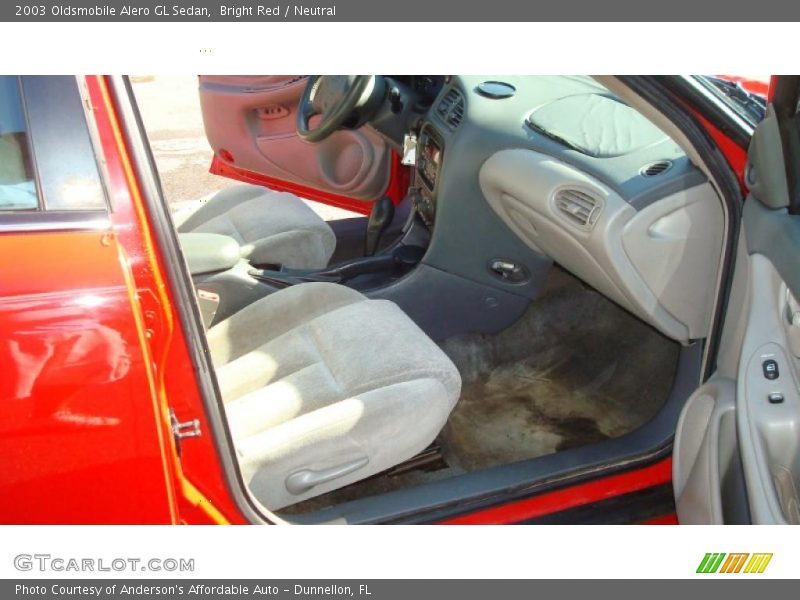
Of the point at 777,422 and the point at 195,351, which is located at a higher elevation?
the point at 195,351

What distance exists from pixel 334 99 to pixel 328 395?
119 centimetres

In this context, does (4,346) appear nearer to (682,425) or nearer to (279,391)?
(279,391)

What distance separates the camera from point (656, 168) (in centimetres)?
187

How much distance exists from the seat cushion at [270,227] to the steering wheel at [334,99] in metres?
0.26

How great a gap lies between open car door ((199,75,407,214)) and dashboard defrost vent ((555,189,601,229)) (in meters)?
1.25

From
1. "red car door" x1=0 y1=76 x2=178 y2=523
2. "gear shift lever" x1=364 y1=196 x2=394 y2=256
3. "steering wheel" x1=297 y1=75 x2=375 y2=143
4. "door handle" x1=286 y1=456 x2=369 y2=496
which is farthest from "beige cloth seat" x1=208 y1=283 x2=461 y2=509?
"gear shift lever" x1=364 y1=196 x2=394 y2=256

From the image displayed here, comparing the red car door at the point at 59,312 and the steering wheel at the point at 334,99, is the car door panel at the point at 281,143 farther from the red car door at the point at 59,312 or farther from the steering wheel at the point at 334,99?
the red car door at the point at 59,312

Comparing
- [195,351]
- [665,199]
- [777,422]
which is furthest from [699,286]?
[195,351]

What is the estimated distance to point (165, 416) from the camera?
4.19ft

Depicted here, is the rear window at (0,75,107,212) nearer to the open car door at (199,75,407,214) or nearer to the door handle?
the door handle

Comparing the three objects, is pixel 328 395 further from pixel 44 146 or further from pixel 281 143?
pixel 281 143

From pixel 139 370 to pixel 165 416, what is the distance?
0.10 metres

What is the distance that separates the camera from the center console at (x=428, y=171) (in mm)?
2512

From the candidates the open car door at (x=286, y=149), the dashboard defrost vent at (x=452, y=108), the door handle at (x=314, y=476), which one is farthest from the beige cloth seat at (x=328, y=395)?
the open car door at (x=286, y=149)
